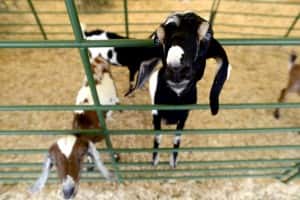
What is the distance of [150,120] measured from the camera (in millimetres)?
2395

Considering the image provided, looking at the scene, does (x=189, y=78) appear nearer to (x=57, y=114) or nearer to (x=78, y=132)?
(x=78, y=132)

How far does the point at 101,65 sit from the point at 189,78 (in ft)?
4.54

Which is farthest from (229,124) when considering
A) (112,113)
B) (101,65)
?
(101,65)

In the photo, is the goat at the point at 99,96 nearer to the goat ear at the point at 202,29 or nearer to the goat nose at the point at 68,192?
the goat nose at the point at 68,192

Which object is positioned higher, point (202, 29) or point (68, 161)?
point (202, 29)

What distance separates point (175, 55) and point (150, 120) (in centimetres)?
158

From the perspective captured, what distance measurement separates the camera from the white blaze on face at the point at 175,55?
851 mm

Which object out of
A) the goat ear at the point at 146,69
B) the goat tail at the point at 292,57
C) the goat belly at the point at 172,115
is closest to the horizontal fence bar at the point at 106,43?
the goat ear at the point at 146,69

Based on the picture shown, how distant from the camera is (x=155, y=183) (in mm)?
2012

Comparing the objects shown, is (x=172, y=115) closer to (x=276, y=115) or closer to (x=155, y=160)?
(x=155, y=160)

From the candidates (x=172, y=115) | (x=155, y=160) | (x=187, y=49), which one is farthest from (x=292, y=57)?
(x=187, y=49)

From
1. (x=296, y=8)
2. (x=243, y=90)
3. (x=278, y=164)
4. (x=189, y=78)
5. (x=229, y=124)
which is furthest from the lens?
A: (x=296, y=8)

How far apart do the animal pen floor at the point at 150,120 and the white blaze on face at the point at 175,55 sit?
138 centimetres

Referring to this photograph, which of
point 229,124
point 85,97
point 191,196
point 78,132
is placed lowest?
point 191,196
